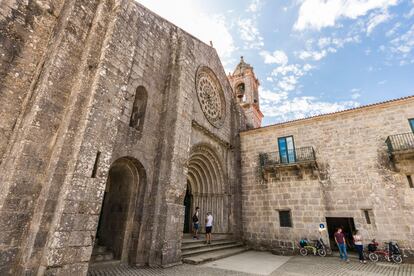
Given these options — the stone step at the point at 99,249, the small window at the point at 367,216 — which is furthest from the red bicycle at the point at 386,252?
the stone step at the point at 99,249

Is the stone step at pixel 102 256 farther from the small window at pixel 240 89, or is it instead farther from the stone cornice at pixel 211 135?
the small window at pixel 240 89

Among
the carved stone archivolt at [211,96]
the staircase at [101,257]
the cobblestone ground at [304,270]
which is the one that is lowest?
the cobblestone ground at [304,270]

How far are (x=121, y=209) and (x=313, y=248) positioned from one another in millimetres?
7680

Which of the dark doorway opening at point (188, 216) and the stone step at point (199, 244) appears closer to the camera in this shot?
the stone step at point (199, 244)

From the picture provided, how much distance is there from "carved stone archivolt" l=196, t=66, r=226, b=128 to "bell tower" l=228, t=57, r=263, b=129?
5.20m

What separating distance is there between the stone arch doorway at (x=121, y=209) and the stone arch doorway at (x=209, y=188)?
147 inches

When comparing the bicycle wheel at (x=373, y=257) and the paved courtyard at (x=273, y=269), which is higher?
the bicycle wheel at (x=373, y=257)

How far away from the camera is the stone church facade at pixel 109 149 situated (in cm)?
414

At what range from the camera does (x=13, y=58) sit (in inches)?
196

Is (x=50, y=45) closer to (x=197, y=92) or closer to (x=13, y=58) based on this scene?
(x=13, y=58)

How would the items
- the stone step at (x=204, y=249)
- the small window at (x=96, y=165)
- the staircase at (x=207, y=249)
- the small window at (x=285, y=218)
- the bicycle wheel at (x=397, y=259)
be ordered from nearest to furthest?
the small window at (x=96, y=165)
the staircase at (x=207, y=249)
the stone step at (x=204, y=249)
the bicycle wheel at (x=397, y=259)
the small window at (x=285, y=218)

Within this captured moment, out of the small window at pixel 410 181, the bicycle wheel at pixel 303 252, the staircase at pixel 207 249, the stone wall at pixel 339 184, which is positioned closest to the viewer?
the staircase at pixel 207 249

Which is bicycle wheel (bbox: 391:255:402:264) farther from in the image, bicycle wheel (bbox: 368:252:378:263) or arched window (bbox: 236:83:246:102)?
arched window (bbox: 236:83:246:102)

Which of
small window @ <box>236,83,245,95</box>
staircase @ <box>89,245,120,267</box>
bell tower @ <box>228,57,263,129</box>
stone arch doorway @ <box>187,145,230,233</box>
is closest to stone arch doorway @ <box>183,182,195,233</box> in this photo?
stone arch doorway @ <box>187,145,230,233</box>
